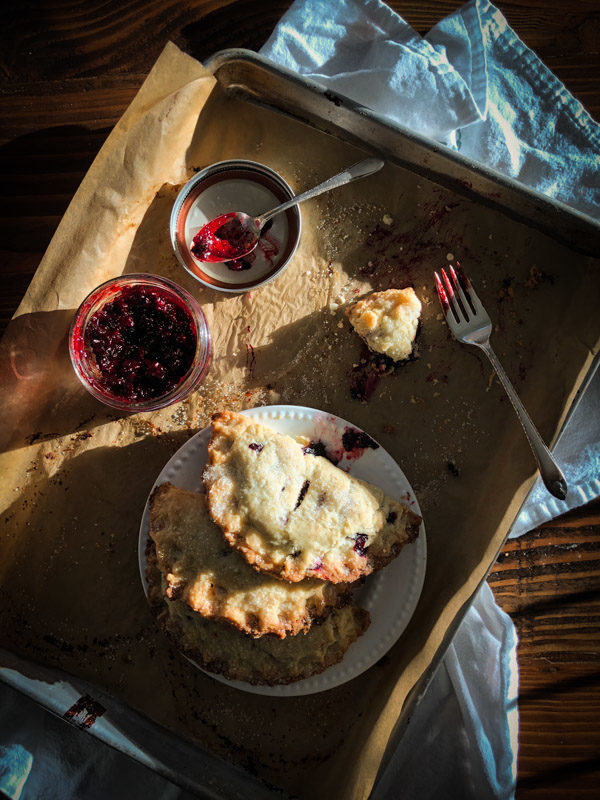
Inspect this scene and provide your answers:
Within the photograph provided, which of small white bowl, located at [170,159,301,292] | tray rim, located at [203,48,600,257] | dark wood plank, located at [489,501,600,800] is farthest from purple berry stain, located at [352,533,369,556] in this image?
tray rim, located at [203,48,600,257]

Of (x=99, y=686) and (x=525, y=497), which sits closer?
(x=525, y=497)

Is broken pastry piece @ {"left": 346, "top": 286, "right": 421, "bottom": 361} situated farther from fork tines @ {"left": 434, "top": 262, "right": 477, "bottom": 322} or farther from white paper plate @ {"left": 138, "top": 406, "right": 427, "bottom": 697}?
white paper plate @ {"left": 138, "top": 406, "right": 427, "bottom": 697}

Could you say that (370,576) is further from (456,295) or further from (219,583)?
(456,295)

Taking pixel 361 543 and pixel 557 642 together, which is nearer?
pixel 361 543

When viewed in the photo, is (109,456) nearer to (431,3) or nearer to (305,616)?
(305,616)

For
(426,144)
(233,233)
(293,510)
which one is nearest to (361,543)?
(293,510)

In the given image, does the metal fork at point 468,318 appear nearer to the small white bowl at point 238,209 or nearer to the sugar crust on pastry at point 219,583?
the small white bowl at point 238,209

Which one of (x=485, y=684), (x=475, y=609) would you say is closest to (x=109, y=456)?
(x=475, y=609)

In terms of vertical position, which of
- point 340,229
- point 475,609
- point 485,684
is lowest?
point 485,684
